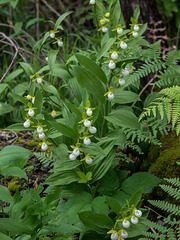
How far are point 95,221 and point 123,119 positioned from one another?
2.18ft

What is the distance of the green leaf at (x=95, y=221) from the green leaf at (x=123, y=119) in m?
0.58

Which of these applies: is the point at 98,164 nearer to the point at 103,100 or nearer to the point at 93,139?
the point at 93,139

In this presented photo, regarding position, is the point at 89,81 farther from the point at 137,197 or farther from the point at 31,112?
the point at 137,197

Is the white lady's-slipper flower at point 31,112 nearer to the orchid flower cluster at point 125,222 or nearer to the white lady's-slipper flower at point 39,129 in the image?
the white lady's-slipper flower at point 39,129

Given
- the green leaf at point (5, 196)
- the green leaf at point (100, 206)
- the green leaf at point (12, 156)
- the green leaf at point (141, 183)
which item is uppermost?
the green leaf at point (12, 156)

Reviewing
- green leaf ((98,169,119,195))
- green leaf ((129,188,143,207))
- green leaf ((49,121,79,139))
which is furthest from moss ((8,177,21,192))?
green leaf ((129,188,143,207))

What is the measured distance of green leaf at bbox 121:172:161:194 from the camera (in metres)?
1.91

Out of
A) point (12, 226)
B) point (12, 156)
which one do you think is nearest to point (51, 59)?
point (12, 156)

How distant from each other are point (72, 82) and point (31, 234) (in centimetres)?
117

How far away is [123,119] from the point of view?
1.92m

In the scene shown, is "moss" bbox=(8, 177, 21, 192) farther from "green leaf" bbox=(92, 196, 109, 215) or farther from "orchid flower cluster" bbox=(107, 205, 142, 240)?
"orchid flower cluster" bbox=(107, 205, 142, 240)

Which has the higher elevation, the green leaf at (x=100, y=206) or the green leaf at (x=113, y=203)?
the green leaf at (x=113, y=203)

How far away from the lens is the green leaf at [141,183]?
6.28 ft

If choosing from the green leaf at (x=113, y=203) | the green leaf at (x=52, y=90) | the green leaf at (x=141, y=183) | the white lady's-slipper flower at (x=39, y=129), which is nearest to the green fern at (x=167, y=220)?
the green leaf at (x=113, y=203)
